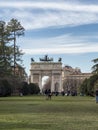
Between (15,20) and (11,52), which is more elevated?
(15,20)

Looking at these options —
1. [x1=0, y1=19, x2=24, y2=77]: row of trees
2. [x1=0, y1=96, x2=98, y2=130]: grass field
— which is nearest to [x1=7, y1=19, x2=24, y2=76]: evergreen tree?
[x1=0, y1=19, x2=24, y2=77]: row of trees

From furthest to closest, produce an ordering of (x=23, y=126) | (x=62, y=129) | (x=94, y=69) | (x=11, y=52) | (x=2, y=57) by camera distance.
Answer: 1. (x=94, y=69)
2. (x=11, y=52)
3. (x=2, y=57)
4. (x=23, y=126)
5. (x=62, y=129)

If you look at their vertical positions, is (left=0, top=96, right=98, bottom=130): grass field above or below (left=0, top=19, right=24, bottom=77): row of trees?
below

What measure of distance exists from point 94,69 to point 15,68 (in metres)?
19.1

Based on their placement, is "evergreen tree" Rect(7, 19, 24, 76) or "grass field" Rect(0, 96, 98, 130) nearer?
"grass field" Rect(0, 96, 98, 130)

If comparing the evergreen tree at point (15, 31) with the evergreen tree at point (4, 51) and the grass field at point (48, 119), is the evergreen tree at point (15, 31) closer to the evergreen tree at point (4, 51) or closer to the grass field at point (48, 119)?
the evergreen tree at point (4, 51)

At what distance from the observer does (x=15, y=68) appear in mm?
116000

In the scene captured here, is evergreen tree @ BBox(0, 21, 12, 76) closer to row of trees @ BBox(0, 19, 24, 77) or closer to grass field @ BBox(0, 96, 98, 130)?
row of trees @ BBox(0, 19, 24, 77)

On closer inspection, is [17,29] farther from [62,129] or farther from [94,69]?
[62,129]

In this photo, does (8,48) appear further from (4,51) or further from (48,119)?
(48,119)

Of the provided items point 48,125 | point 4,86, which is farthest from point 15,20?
point 48,125

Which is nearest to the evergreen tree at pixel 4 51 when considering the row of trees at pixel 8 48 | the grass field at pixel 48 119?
the row of trees at pixel 8 48

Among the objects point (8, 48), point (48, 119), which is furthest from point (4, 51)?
point (48, 119)

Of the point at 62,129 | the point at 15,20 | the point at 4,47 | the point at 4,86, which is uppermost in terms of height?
the point at 15,20
